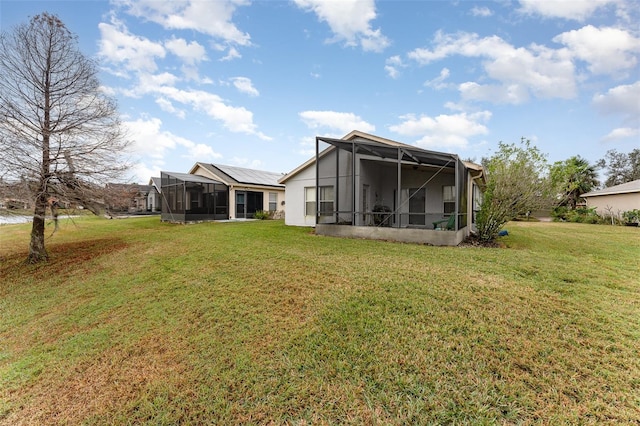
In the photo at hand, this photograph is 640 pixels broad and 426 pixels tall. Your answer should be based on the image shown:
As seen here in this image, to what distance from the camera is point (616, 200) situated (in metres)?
21.5

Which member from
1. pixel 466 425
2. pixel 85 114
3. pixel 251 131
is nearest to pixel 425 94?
pixel 251 131

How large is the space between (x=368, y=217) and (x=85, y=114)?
11.3 meters

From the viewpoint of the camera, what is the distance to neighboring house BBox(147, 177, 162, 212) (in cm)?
3322

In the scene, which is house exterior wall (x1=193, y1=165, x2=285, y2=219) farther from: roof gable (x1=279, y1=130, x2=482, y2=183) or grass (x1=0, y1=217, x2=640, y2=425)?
grass (x1=0, y1=217, x2=640, y2=425)

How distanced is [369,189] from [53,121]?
38.9ft

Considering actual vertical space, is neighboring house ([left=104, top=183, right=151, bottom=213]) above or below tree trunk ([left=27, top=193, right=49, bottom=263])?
above

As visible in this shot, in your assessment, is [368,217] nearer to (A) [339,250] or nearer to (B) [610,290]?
(A) [339,250]

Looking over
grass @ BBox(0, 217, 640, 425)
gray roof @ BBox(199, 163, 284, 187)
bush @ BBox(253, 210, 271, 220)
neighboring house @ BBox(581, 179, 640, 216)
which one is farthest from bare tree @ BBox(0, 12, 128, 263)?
neighboring house @ BBox(581, 179, 640, 216)

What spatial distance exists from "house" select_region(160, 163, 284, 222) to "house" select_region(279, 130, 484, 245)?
6.08 metres

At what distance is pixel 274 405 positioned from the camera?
2.79 meters

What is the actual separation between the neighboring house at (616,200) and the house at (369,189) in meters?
14.9

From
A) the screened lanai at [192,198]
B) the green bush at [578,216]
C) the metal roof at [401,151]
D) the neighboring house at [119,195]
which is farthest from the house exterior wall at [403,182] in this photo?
the green bush at [578,216]

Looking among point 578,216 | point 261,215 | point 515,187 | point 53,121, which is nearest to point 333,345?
point 515,187

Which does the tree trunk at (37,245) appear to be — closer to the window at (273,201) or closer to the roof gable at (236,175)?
the roof gable at (236,175)
